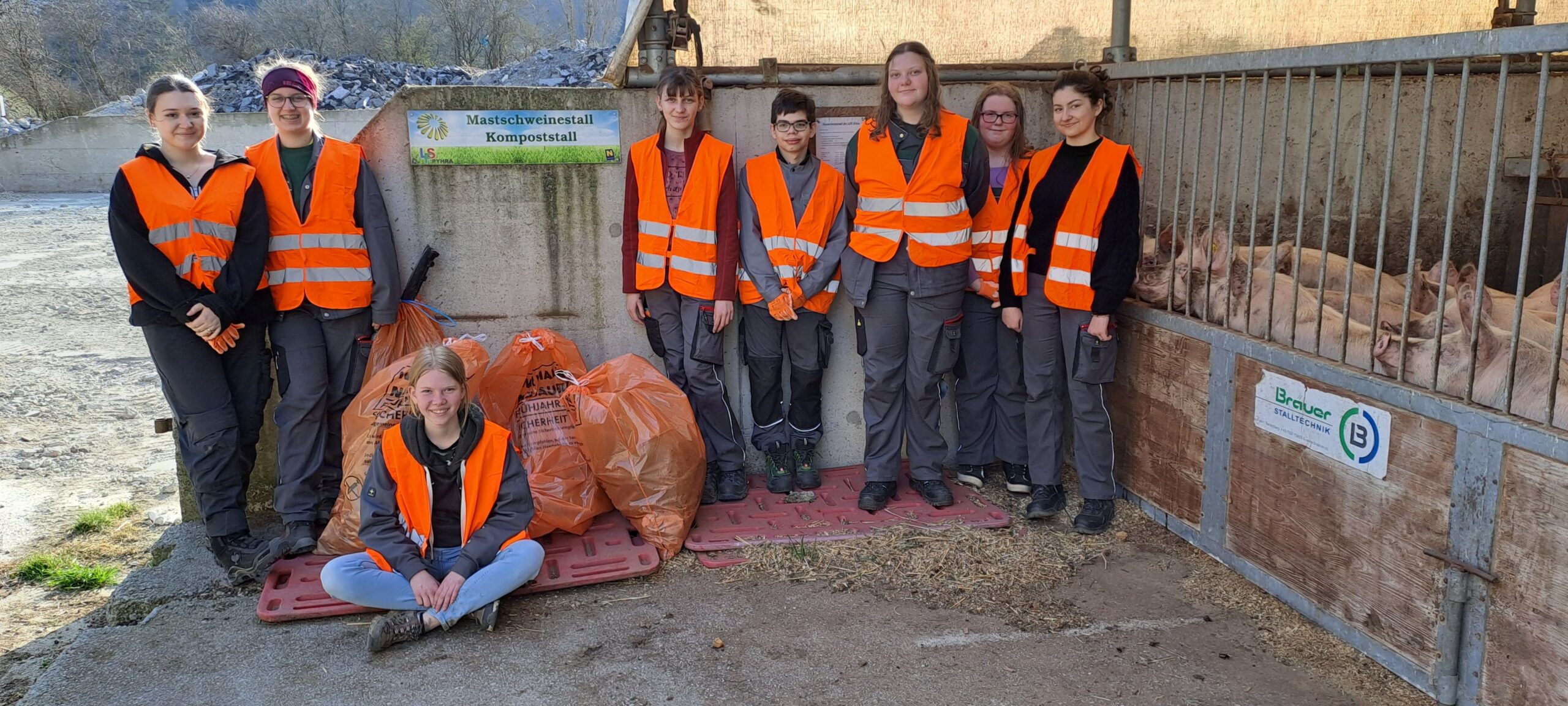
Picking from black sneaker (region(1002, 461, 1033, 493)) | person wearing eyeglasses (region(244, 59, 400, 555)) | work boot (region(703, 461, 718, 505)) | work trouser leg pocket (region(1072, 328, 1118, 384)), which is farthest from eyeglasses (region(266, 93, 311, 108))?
black sneaker (region(1002, 461, 1033, 493))

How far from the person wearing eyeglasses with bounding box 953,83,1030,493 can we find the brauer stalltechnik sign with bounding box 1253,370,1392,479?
1.08 meters

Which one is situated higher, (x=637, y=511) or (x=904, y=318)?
(x=904, y=318)

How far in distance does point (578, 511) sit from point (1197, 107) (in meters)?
3.28

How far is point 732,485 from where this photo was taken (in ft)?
14.7

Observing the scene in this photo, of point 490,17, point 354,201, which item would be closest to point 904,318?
point 354,201

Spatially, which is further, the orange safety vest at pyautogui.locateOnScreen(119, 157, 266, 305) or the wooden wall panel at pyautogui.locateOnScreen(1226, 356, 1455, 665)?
the orange safety vest at pyautogui.locateOnScreen(119, 157, 266, 305)

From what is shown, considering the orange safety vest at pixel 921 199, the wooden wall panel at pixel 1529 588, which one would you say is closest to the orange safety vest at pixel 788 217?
the orange safety vest at pixel 921 199

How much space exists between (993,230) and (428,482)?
7.84 ft

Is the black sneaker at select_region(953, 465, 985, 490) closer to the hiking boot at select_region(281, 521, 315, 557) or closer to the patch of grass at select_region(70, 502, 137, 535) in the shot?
the hiking boot at select_region(281, 521, 315, 557)

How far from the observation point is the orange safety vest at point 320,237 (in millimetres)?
3869

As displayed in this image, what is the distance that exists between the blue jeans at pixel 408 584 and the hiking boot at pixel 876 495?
4.93 feet

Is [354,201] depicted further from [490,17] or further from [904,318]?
[490,17]

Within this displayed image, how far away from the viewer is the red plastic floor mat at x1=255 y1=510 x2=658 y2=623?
3438mm

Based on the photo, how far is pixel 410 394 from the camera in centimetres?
329
